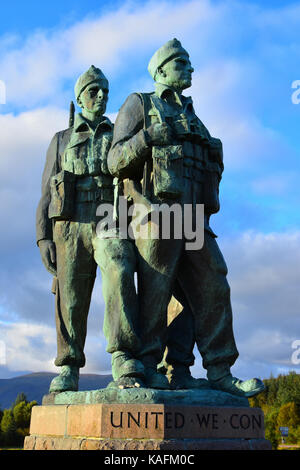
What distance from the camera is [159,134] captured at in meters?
6.26

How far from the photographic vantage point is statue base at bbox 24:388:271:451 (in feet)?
16.9

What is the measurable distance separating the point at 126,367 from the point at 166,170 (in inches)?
82.6

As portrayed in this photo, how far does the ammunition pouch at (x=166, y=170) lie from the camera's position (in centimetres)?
621

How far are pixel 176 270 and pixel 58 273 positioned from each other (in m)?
1.55

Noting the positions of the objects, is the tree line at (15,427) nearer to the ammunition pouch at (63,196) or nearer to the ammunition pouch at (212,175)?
the ammunition pouch at (63,196)

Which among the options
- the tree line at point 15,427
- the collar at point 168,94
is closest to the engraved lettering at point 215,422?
the collar at point 168,94

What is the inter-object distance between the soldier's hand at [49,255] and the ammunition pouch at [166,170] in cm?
176

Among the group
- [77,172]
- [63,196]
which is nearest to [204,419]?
[63,196]

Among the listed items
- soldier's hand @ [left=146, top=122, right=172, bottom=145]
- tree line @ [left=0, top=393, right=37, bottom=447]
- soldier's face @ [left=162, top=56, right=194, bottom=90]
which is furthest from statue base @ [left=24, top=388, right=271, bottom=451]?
tree line @ [left=0, top=393, right=37, bottom=447]

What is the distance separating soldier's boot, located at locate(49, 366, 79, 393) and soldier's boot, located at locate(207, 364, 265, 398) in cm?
155

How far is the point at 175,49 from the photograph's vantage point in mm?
6828

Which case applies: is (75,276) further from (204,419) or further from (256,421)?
(256,421)

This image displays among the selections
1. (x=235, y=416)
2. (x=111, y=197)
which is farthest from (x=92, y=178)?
(x=235, y=416)
